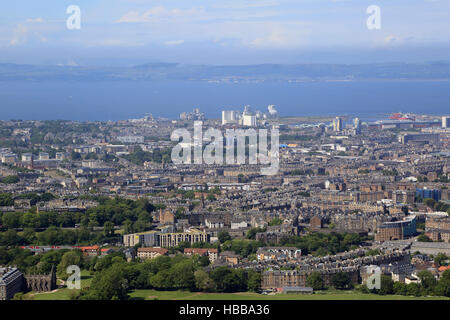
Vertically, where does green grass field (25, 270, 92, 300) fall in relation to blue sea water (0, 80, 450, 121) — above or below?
below

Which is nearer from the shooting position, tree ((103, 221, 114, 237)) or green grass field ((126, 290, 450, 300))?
green grass field ((126, 290, 450, 300))

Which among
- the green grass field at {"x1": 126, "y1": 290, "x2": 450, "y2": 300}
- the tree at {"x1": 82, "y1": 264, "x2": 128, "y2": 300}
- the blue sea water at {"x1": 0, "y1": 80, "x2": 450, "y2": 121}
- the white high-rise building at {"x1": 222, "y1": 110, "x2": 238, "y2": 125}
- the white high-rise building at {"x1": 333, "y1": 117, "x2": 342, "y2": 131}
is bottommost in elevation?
the green grass field at {"x1": 126, "y1": 290, "x2": 450, "y2": 300}

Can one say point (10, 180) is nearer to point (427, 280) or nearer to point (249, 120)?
point (427, 280)

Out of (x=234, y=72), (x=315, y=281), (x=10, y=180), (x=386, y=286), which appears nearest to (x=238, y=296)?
(x=315, y=281)

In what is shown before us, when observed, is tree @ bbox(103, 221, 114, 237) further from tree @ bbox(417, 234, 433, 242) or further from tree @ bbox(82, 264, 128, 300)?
tree @ bbox(417, 234, 433, 242)

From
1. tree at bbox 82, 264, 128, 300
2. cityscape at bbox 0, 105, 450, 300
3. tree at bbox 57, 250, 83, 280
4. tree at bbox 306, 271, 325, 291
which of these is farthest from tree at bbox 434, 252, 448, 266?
tree at bbox 57, 250, 83, 280

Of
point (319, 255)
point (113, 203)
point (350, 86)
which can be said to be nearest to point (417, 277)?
point (319, 255)

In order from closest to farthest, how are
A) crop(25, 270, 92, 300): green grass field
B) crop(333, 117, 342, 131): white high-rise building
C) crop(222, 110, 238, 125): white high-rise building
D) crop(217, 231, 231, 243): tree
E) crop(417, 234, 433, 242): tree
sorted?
crop(25, 270, 92, 300): green grass field < crop(417, 234, 433, 242): tree < crop(217, 231, 231, 243): tree < crop(333, 117, 342, 131): white high-rise building < crop(222, 110, 238, 125): white high-rise building

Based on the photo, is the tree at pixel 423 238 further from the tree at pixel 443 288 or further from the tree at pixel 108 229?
the tree at pixel 108 229
